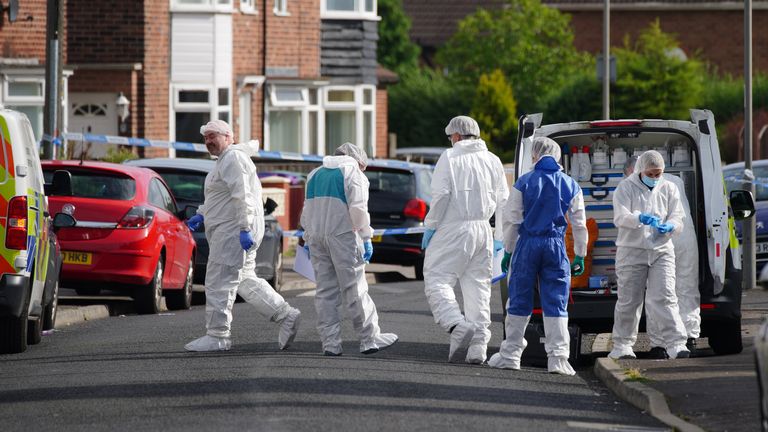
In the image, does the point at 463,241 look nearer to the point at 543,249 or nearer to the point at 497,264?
the point at 543,249

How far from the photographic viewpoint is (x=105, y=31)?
3212 cm

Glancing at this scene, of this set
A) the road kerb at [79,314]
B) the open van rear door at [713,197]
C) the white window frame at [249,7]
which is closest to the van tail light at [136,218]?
the road kerb at [79,314]

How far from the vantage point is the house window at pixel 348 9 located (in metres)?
38.4

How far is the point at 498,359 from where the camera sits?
1216 cm

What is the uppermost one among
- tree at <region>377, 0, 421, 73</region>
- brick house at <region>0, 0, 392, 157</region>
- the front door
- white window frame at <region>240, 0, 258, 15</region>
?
tree at <region>377, 0, 421, 73</region>

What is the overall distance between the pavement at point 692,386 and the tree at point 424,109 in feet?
134

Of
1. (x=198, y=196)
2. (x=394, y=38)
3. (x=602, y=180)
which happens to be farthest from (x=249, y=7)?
(x=394, y=38)

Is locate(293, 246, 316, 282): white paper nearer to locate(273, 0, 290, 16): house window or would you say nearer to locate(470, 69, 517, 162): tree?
locate(273, 0, 290, 16): house window

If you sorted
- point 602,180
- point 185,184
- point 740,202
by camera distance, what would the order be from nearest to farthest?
1. point 602,180
2. point 740,202
3. point 185,184

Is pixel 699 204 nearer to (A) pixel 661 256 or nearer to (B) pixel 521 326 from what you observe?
(A) pixel 661 256

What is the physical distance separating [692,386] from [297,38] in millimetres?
26749

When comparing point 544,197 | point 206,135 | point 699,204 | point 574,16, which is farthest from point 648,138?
point 574,16

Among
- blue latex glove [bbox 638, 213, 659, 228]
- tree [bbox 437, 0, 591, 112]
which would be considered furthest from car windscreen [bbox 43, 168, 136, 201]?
tree [bbox 437, 0, 591, 112]

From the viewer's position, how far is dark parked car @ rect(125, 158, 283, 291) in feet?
62.4
